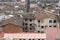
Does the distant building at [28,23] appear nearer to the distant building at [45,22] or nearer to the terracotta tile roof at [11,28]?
the distant building at [45,22]

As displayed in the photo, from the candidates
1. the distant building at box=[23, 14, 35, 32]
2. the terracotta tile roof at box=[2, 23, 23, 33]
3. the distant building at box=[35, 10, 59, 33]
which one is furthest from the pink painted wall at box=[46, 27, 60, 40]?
the distant building at box=[23, 14, 35, 32]

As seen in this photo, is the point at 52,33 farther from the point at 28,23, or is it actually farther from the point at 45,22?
the point at 28,23

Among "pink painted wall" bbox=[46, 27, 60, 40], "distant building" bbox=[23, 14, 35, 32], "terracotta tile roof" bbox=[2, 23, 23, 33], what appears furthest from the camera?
"distant building" bbox=[23, 14, 35, 32]

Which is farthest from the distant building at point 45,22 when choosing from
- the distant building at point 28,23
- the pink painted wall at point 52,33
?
the pink painted wall at point 52,33

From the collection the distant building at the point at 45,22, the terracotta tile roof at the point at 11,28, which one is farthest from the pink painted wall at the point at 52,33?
the distant building at the point at 45,22

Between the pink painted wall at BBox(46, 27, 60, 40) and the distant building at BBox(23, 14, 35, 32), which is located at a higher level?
the pink painted wall at BBox(46, 27, 60, 40)

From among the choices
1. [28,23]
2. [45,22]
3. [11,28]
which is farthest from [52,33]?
[28,23]

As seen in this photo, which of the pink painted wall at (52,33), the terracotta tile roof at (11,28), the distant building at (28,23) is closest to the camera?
the pink painted wall at (52,33)

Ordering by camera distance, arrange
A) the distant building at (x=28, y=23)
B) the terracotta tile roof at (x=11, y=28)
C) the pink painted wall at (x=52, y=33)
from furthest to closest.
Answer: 1. the distant building at (x=28, y=23)
2. the terracotta tile roof at (x=11, y=28)
3. the pink painted wall at (x=52, y=33)

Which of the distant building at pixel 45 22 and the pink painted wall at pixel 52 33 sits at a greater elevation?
the pink painted wall at pixel 52 33

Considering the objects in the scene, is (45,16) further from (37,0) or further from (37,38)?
(37,0)

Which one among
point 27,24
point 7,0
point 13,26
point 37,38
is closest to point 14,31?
point 13,26

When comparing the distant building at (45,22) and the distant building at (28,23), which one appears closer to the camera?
the distant building at (45,22)

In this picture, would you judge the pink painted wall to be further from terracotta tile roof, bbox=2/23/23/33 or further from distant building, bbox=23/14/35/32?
distant building, bbox=23/14/35/32
